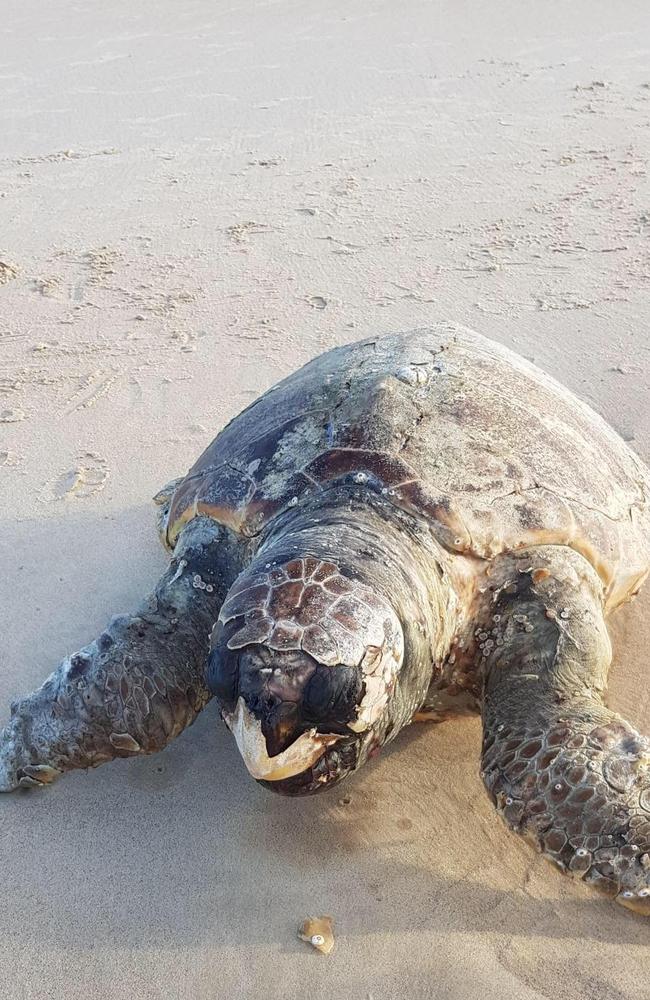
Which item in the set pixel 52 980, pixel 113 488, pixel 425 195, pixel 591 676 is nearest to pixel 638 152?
pixel 425 195

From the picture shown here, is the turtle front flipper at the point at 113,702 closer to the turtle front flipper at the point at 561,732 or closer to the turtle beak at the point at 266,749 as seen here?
the turtle beak at the point at 266,749

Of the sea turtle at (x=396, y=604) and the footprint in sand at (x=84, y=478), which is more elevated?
the sea turtle at (x=396, y=604)

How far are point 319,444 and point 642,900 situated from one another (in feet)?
4.54

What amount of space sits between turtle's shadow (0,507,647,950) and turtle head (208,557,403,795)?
35cm

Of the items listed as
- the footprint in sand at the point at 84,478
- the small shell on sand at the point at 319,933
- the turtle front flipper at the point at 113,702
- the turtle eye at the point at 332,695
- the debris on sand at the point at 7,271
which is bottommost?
the small shell on sand at the point at 319,933

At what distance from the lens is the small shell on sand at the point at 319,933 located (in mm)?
2135

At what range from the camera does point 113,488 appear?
388 cm

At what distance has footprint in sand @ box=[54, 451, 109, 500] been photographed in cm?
386

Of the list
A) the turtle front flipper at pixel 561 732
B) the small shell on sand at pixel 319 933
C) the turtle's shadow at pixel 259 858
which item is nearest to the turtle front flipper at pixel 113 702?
the turtle's shadow at pixel 259 858

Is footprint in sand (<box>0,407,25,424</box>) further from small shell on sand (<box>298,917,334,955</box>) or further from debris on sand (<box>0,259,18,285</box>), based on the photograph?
small shell on sand (<box>298,917,334,955</box>)

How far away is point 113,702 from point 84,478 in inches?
67.7

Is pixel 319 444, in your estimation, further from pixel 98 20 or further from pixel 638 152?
pixel 98 20

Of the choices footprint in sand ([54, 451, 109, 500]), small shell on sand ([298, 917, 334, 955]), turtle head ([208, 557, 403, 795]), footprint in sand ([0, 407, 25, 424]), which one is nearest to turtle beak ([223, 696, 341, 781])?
turtle head ([208, 557, 403, 795])

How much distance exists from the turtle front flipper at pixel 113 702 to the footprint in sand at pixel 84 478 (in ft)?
4.50
